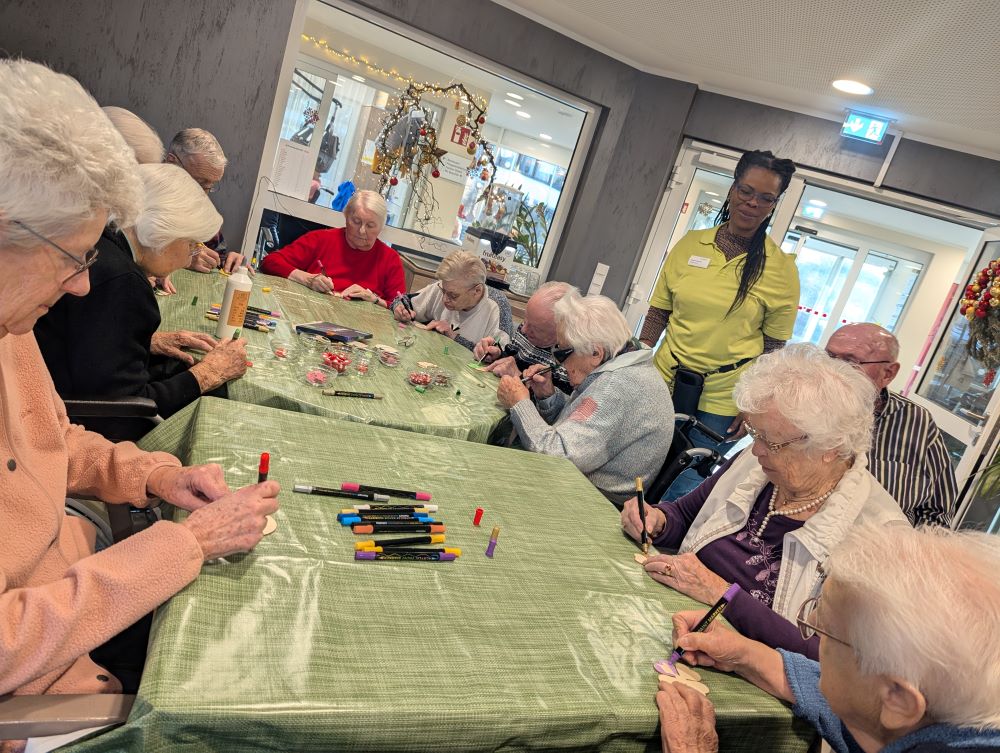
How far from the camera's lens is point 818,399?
1.62 meters

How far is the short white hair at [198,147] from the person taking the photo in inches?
128

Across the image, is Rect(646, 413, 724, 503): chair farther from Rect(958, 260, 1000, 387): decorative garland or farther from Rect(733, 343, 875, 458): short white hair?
Rect(958, 260, 1000, 387): decorative garland

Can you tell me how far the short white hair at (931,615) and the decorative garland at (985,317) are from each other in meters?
3.26

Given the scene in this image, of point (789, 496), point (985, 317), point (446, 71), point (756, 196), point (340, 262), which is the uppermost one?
point (446, 71)

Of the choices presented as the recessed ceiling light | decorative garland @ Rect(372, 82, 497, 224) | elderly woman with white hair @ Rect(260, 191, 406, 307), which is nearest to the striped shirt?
elderly woman with white hair @ Rect(260, 191, 406, 307)

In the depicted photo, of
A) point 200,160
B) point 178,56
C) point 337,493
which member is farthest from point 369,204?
point 337,493

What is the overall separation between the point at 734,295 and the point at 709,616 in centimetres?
226

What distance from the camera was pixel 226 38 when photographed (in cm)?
414

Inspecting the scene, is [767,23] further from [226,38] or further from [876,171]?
[226,38]

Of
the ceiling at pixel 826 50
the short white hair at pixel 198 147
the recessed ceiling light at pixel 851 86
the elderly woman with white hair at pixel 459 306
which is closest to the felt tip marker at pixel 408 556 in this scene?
the elderly woman with white hair at pixel 459 306

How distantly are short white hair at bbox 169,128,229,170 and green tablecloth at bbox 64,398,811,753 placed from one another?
2135 mm

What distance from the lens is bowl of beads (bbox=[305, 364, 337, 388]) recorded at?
2.05 metres

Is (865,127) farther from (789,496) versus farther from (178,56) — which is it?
(178,56)

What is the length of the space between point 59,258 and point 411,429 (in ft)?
3.64
